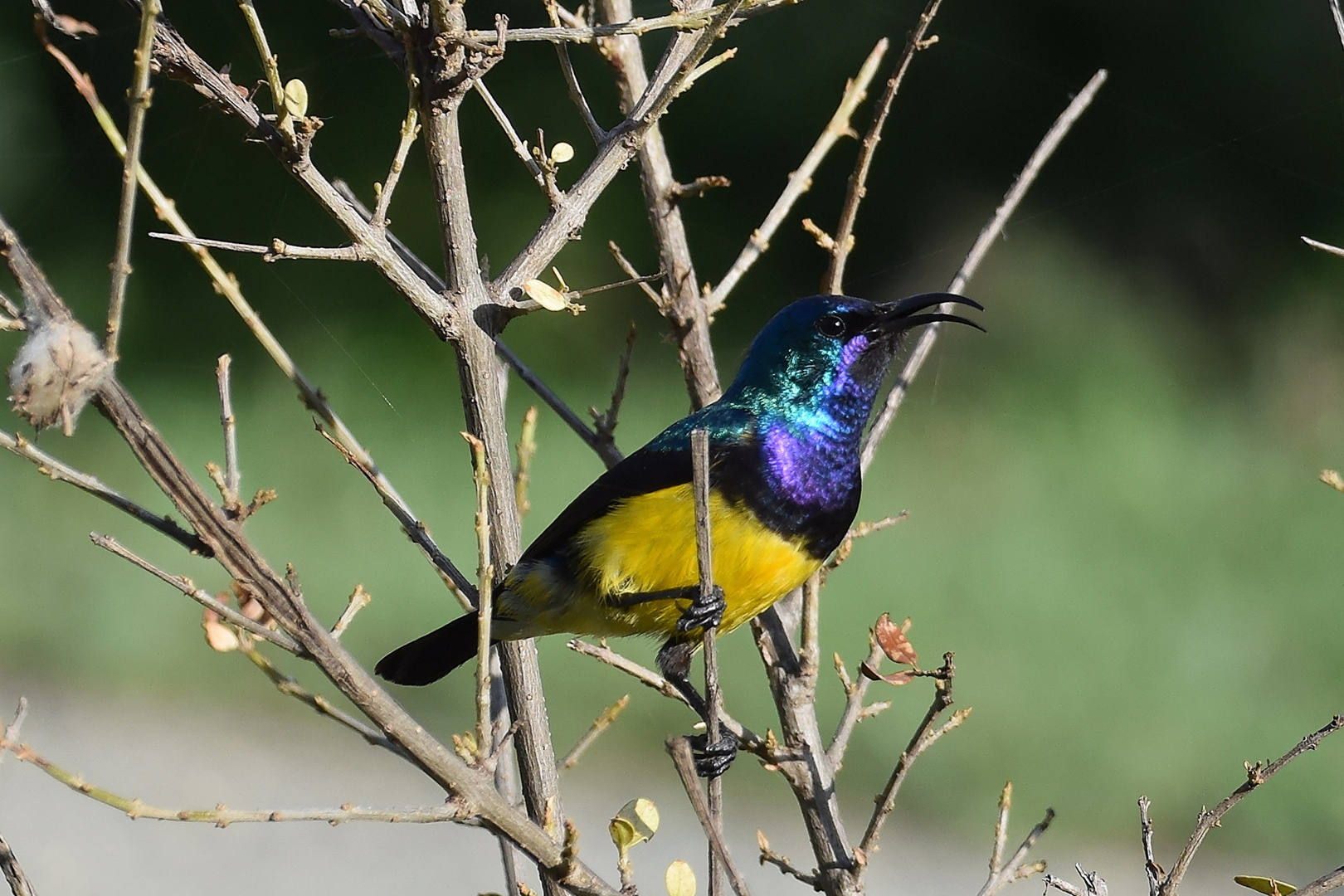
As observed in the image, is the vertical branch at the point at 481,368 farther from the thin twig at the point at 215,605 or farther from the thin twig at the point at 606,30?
the thin twig at the point at 215,605

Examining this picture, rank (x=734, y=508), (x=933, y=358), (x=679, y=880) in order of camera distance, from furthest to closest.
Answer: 1. (x=933, y=358)
2. (x=734, y=508)
3. (x=679, y=880)

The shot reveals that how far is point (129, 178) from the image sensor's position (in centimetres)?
98

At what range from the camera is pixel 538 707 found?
5.03 feet

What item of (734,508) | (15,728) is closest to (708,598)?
(15,728)

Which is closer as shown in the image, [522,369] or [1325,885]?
[1325,885]

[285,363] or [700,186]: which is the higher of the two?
[700,186]

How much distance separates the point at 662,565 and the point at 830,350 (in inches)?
18.1

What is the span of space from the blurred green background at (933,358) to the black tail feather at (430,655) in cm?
294

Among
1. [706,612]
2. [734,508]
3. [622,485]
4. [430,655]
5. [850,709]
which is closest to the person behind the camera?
[706,612]

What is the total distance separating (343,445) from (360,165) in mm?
6925

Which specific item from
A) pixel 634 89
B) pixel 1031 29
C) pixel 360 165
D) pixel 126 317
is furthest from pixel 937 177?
pixel 634 89

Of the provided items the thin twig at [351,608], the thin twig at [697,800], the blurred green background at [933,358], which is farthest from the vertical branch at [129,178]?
the blurred green background at [933,358]

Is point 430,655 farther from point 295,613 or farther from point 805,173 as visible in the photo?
point 295,613

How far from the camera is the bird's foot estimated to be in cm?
118
